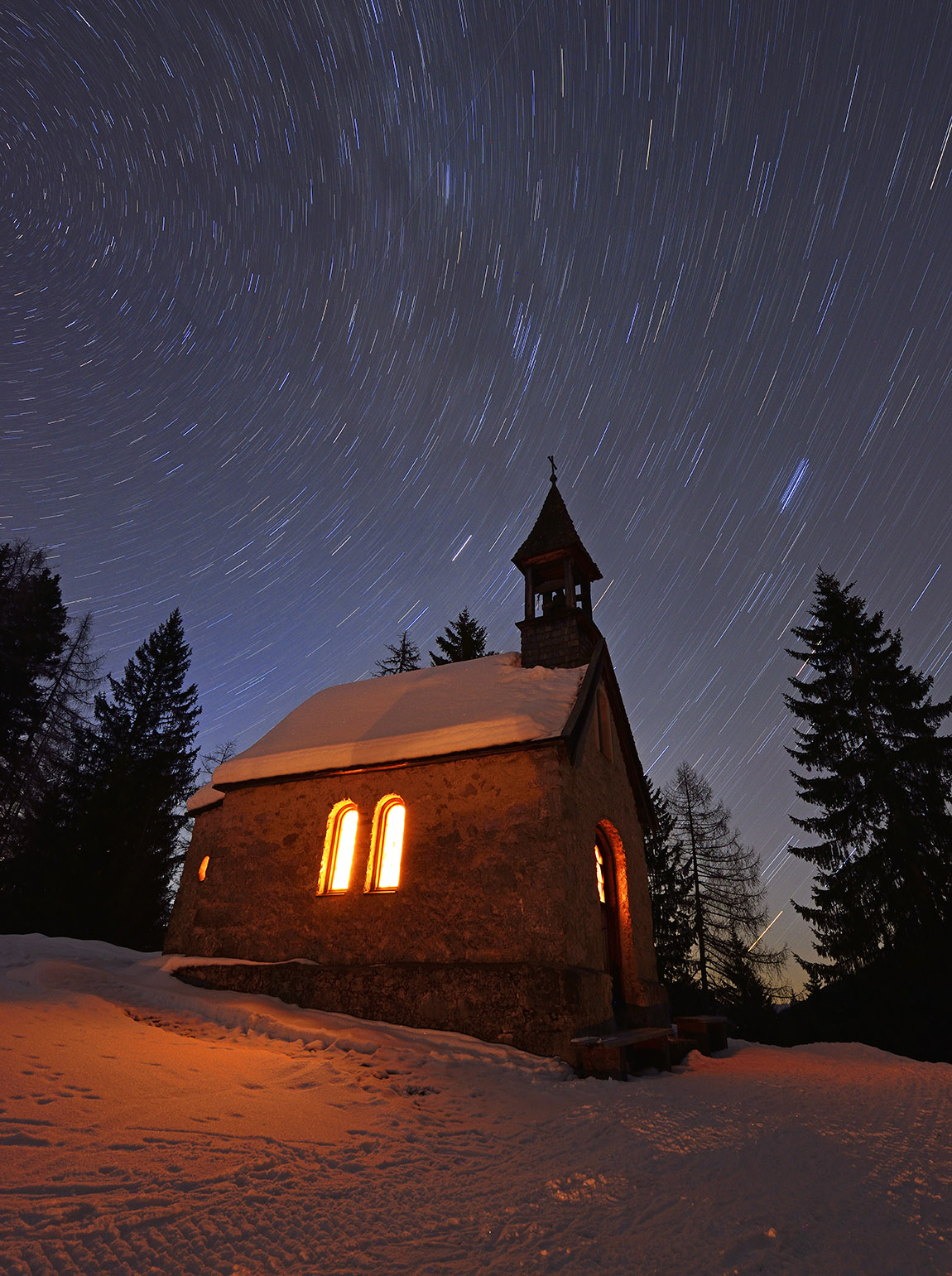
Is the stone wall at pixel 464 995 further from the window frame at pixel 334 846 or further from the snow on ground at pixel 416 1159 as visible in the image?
the window frame at pixel 334 846

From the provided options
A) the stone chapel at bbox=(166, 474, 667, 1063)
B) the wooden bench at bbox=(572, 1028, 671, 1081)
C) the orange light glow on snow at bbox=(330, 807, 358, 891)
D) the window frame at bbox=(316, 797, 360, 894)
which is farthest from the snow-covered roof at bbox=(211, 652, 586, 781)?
the wooden bench at bbox=(572, 1028, 671, 1081)

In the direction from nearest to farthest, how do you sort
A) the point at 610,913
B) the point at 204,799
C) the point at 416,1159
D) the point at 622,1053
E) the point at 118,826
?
the point at 416,1159, the point at 622,1053, the point at 610,913, the point at 204,799, the point at 118,826

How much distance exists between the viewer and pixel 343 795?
41.8ft

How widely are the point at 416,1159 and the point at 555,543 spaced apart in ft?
48.8

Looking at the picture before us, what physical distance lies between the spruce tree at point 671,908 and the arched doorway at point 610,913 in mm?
10603

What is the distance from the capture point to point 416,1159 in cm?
507

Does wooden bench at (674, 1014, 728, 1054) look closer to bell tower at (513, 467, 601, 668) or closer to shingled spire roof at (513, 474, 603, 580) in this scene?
bell tower at (513, 467, 601, 668)

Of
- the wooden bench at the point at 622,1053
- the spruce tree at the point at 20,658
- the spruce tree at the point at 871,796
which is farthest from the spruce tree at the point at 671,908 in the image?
the spruce tree at the point at 20,658

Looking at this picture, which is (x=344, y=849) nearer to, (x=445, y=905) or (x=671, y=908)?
(x=445, y=905)

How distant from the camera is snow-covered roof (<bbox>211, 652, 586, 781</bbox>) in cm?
1184

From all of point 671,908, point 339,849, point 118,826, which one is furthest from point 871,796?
point 118,826

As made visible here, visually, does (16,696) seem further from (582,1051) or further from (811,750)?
(811,750)

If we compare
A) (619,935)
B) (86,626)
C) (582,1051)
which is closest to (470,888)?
(582,1051)

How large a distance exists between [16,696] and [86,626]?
15.5 feet
